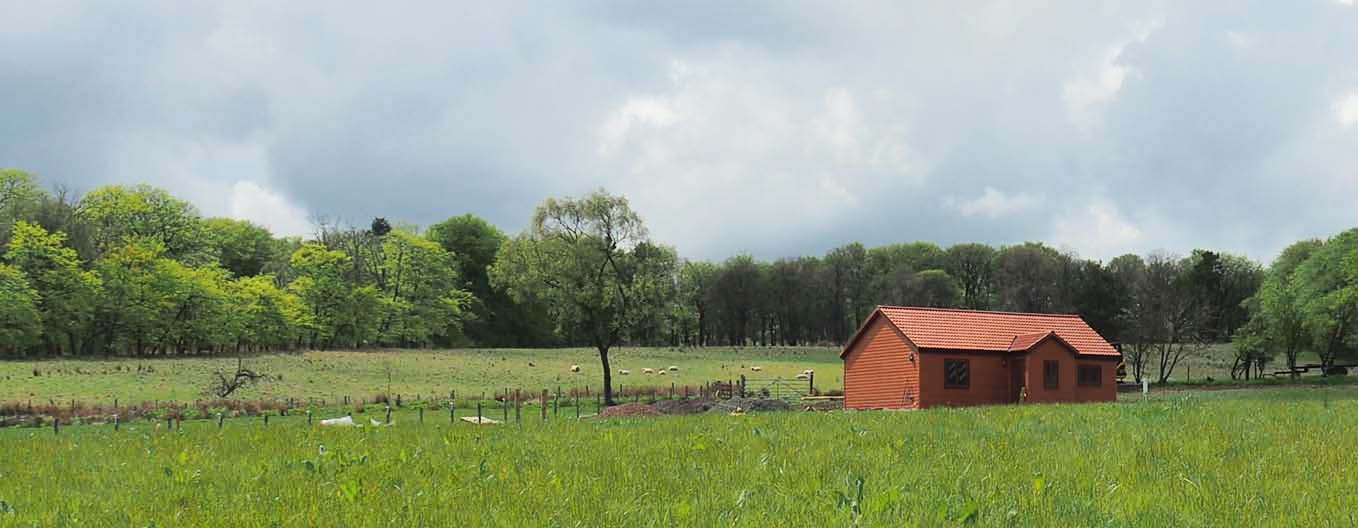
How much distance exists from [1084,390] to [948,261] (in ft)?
271

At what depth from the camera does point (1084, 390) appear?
52.8 metres

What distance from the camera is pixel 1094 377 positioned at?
175 feet

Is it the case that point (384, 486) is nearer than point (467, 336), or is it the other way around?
point (384, 486)

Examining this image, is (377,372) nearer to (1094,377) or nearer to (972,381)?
(972,381)

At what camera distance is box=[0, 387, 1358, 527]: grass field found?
34.3 ft

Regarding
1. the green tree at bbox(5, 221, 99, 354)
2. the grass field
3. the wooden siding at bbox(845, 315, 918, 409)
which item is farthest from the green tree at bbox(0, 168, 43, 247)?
the grass field

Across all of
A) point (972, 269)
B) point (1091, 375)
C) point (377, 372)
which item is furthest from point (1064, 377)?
point (972, 269)

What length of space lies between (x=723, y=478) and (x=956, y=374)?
3872 cm

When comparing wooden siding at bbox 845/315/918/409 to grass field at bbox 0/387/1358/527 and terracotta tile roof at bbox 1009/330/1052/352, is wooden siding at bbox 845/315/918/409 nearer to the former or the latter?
terracotta tile roof at bbox 1009/330/1052/352

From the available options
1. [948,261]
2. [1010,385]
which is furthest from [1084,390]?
[948,261]

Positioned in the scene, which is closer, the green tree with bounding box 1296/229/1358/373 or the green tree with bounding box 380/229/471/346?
the green tree with bounding box 1296/229/1358/373

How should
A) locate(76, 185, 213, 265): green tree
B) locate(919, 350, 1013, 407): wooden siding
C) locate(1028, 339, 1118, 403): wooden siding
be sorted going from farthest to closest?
locate(76, 185, 213, 265): green tree → locate(1028, 339, 1118, 403): wooden siding → locate(919, 350, 1013, 407): wooden siding

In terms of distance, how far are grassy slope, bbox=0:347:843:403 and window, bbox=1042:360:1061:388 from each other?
998 inches

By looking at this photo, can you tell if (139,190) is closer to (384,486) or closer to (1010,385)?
(1010,385)
